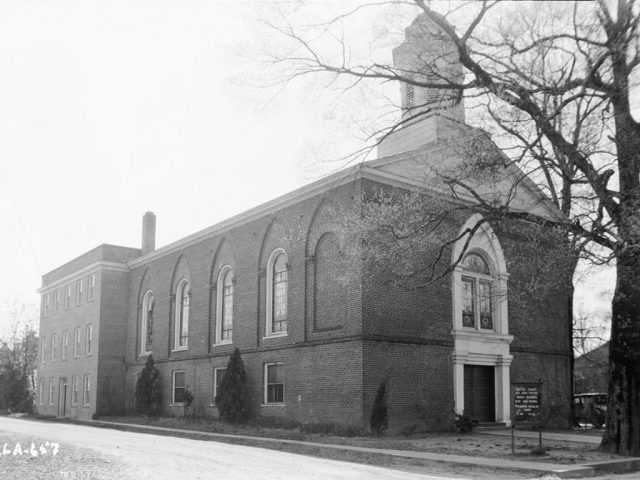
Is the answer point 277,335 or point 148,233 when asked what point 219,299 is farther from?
point 148,233

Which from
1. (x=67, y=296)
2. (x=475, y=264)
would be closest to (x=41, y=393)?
(x=67, y=296)

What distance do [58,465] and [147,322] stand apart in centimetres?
2933

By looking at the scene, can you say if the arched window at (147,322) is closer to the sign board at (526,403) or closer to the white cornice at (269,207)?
the white cornice at (269,207)

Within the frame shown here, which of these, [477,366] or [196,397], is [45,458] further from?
[196,397]

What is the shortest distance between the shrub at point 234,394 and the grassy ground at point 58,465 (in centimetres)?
1425

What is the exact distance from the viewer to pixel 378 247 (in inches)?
742

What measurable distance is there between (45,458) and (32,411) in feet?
153

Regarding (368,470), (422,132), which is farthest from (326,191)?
(368,470)

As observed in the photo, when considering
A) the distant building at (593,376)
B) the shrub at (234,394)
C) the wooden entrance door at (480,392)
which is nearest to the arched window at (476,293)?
the wooden entrance door at (480,392)

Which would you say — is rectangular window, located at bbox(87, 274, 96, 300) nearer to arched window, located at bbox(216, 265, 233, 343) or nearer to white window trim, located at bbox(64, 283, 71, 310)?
white window trim, located at bbox(64, 283, 71, 310)

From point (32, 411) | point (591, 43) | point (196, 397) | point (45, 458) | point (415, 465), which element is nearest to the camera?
point (45, 458)

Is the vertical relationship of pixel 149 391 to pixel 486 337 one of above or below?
below

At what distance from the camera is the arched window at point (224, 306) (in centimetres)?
3219

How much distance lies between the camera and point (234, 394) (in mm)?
28719
